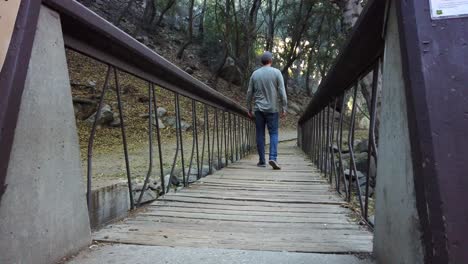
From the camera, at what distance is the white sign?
1247mm

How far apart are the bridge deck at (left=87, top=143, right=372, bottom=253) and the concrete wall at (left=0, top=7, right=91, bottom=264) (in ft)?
1.22

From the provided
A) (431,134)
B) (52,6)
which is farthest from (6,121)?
(431,134)

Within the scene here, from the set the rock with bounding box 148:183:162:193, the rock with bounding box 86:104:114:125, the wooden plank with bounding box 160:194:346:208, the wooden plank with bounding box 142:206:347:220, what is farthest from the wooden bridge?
the rock with bounding box 86:104:114:125

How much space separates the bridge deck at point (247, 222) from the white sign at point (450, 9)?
98cm

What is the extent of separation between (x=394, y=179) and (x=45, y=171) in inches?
43.2

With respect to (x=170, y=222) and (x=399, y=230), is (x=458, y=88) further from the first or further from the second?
(x=170, y=222)

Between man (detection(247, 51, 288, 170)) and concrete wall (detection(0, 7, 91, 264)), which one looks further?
man (detection(247, 51, 288, 170))

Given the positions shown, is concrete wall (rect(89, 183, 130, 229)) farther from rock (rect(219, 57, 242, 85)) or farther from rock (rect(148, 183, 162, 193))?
rock (rect(219, 57, 242, 85))

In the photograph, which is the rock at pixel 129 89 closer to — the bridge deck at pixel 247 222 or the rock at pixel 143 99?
the rock at pixel 143 99

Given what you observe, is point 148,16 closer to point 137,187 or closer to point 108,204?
point 137,187

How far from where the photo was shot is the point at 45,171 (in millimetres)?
1444

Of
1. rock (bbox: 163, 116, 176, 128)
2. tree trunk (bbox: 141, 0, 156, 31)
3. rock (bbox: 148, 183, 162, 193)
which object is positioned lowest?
rock (bbox: 148, 183, 162, 193)

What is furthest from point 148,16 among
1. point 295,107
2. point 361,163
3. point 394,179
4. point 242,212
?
point 394,179

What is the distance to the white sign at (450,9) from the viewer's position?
4.09 ft
